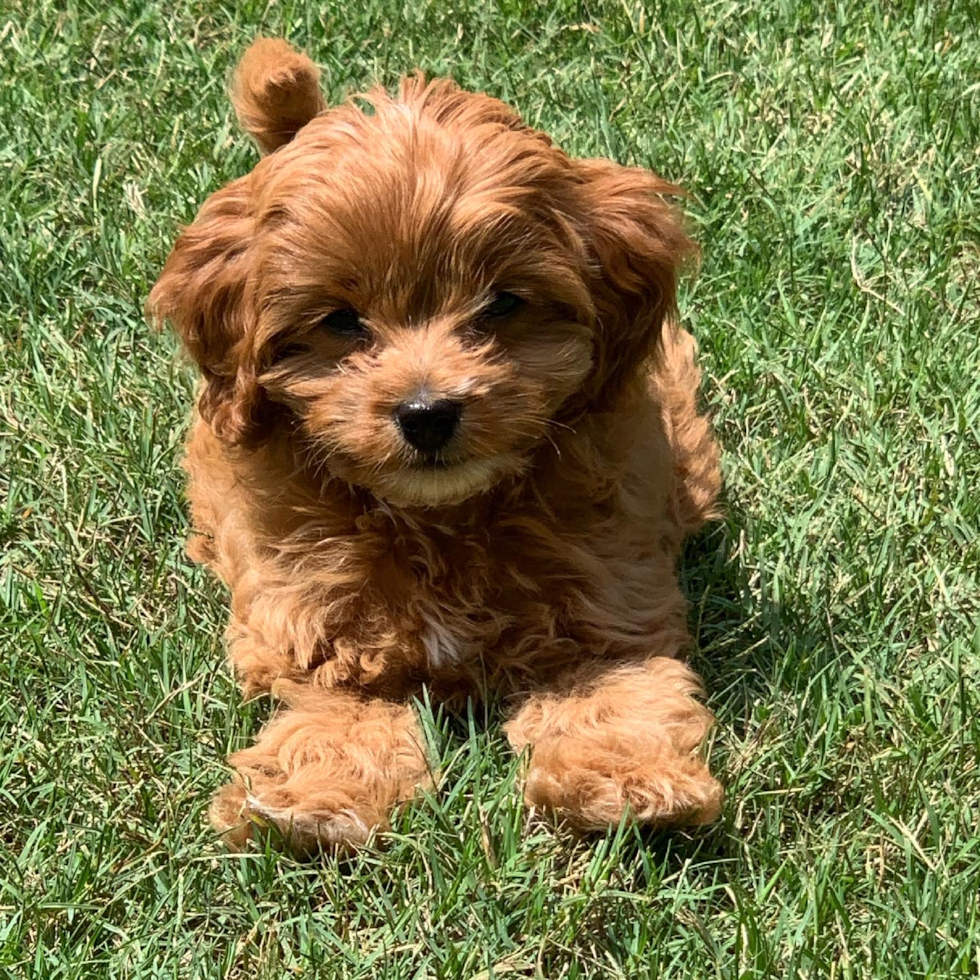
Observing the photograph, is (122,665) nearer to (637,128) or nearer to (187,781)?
(187,781)

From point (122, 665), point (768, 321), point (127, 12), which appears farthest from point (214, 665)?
point (127, 12)

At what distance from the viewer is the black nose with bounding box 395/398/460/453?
2.80 meters

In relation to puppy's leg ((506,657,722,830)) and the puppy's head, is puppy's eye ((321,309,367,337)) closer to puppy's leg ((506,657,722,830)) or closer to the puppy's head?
the puppy's head

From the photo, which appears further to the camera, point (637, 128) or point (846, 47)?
point (846, 47)

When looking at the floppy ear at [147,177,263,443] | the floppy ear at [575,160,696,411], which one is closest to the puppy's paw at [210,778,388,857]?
the floppy ear at [147,177,263,443]

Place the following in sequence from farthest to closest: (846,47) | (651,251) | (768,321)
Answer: (846,47)
(768,321)
(651,251)

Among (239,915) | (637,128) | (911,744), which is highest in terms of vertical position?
(637,128)

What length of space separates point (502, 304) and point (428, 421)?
0.33 meters

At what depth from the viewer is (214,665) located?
11.2ft

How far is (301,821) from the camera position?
287 centimetres

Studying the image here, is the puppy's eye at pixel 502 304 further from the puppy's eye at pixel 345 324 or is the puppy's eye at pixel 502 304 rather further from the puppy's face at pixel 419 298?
the puppy's eye at pixel 345 324

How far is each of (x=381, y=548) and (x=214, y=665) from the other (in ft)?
1.86

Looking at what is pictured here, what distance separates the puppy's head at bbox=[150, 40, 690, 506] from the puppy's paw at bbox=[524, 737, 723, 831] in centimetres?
62

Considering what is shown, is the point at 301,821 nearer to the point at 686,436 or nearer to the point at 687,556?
the point at 687,556
